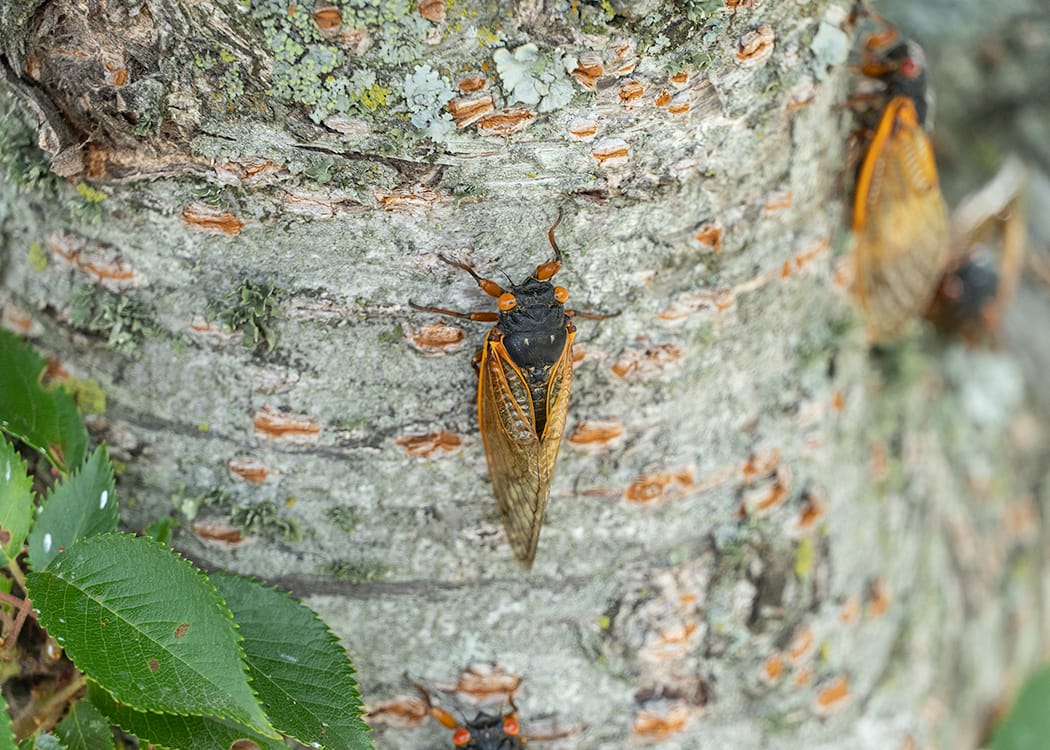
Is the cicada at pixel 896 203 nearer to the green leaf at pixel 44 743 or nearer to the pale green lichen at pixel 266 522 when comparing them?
the pale green lichen at pixel 266 522

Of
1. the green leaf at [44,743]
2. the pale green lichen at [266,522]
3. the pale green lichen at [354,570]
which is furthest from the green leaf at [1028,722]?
the green leaf at [44,743]

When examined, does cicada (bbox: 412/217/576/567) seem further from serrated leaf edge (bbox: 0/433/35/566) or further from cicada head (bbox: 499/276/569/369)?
serrated leaf edge (bbox: 0/433/35/566)

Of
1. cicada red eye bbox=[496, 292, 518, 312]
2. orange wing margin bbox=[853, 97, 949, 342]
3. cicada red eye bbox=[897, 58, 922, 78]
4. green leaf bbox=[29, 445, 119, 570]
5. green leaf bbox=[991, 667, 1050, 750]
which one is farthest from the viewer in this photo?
cicada red eye bbox=[897, 58, 922, 78]

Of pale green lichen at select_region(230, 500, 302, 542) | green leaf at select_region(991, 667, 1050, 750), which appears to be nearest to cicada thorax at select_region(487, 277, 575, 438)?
pale green lichen at select_region(230, 500, 302, 542)

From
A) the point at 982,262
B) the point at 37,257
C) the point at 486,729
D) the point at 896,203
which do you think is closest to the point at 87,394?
the point at 37,257

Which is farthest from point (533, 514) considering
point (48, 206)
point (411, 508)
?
point (48, 206)
